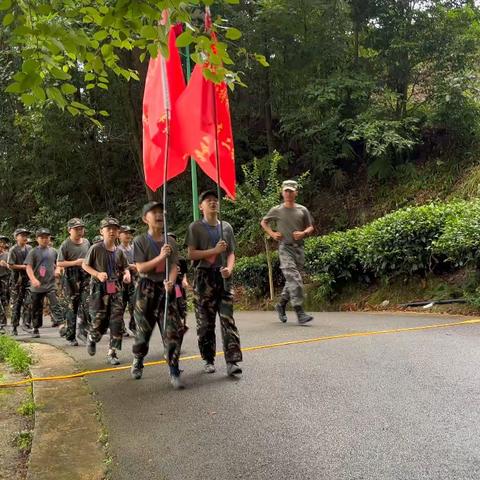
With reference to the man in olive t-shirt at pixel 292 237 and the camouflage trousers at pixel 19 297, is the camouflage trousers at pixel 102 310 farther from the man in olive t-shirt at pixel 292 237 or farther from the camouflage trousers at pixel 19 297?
the camouflage trousers at pixel 19 297

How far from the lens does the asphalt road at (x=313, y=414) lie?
3391mm

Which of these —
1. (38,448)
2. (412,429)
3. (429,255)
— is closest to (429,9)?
(429,255)

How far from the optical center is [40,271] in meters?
10.2

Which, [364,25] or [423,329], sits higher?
[364,25]

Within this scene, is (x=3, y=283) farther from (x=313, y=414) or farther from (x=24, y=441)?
(x=313, y=414)

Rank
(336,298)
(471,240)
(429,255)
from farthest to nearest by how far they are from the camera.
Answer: (336,298) < (429,255) < (471,240)

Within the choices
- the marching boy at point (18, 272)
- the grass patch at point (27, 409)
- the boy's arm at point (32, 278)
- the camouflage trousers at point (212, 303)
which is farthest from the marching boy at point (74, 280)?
the grass patch at point (27, 409)

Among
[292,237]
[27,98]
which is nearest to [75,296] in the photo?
[292,237]

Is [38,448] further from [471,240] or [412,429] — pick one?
[471,240]

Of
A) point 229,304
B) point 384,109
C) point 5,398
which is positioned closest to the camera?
point 5,398

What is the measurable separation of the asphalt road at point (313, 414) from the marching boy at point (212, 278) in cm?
36

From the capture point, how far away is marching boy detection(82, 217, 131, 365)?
23.7 feet

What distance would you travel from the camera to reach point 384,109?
14453 millimetres

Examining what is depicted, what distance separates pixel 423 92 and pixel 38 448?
13439 millimetres
